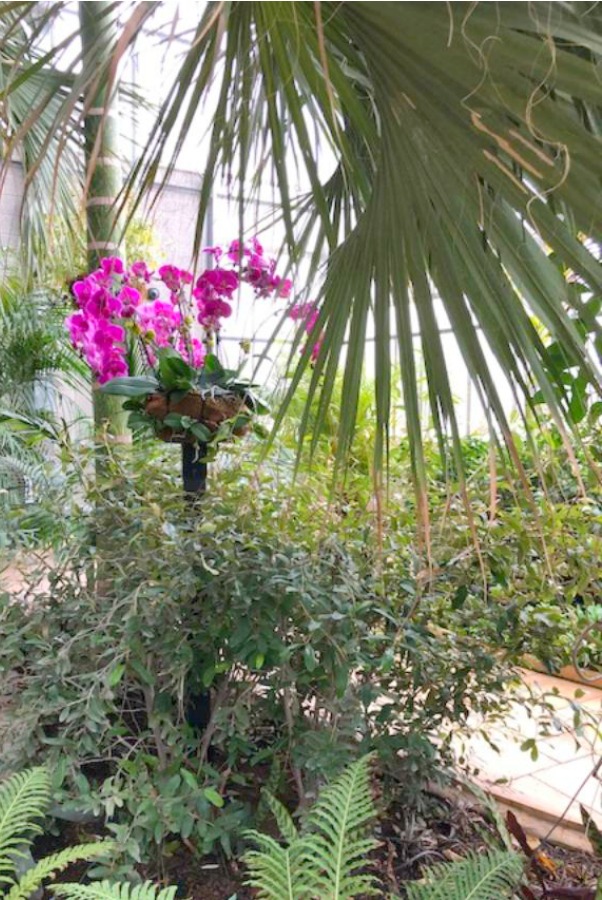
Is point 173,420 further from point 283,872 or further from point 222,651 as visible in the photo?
point 283,872

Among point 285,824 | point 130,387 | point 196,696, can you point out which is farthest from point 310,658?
point 130,387

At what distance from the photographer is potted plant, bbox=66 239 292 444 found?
1.50m

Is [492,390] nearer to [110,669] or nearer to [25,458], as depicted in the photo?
[110,669]

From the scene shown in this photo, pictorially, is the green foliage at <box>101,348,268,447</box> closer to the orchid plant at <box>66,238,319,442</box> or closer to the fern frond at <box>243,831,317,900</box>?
the orchid plant at <box>66,238,319,442</box>

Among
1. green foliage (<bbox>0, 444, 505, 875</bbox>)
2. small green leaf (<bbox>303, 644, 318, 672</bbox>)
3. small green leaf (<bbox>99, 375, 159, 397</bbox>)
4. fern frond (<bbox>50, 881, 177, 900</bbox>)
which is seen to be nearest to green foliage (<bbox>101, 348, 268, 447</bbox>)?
small green leaf (<bbox>99, 375, 159, 397</bbox>)

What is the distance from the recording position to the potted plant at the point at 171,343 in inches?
59.1

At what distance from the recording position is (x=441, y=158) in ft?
2.78

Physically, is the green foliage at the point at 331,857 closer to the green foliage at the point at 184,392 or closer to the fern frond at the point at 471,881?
the fern frond at the point at 471,881

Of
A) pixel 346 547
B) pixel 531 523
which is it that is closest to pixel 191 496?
pixel 346 547

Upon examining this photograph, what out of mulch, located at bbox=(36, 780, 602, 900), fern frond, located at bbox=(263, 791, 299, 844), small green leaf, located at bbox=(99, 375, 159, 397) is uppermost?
small green leaf, located at bbox=(99, 375, 159, 397)

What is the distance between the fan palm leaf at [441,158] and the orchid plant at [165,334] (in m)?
0.48

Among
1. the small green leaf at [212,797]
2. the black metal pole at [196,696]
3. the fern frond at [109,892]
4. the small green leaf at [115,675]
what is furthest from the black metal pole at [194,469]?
the fern frond at [109,892]

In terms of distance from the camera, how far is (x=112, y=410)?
2041mm

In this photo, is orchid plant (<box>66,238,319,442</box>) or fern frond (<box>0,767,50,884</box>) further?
orchid plant (<box>66,238,319,442</box>)
